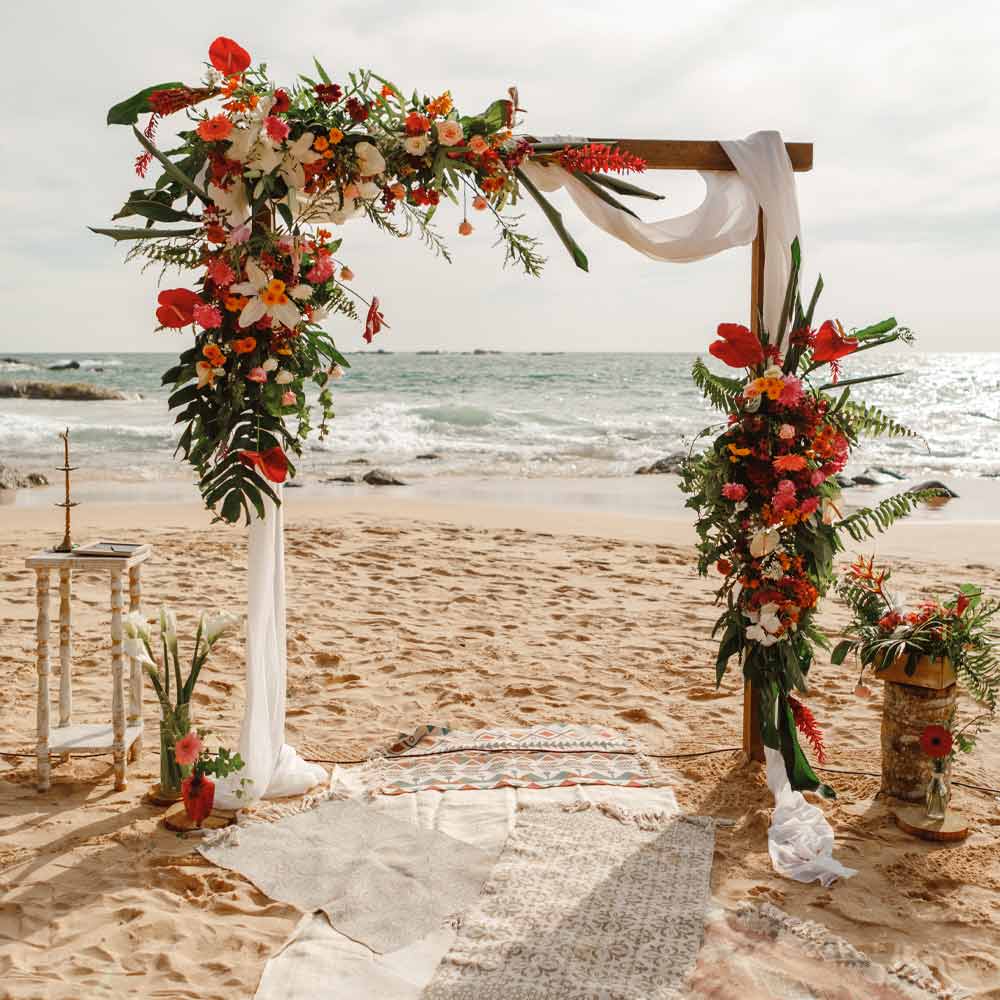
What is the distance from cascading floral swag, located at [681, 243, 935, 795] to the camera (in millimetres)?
3648

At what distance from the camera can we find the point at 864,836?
354cm

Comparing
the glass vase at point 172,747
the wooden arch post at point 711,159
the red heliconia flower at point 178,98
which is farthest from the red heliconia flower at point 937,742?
the red heliconia flower at point 178,98

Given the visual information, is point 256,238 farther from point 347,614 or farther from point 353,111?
point 347,614

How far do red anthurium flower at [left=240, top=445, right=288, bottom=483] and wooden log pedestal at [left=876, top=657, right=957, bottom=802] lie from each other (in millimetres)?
2299

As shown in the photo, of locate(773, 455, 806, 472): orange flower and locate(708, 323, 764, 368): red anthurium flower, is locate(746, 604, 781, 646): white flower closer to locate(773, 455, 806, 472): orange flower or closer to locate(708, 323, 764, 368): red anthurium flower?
locate(773, 455, 806, 472): orange flower

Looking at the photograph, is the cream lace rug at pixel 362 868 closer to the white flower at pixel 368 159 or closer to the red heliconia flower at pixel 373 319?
the red heliconia flower at pixel 373 319

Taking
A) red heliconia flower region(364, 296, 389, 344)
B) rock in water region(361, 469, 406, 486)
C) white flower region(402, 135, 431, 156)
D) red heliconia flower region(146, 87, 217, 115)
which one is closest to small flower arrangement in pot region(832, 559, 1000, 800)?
red heliconia flower region(364, 296, 389, 344)

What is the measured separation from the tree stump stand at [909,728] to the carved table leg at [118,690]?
294 cm

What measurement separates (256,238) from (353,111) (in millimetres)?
559

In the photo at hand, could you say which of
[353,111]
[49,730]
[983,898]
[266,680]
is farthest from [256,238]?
[983,898]

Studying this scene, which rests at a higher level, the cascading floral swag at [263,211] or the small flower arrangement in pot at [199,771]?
the cascading floral swag at [263,211]

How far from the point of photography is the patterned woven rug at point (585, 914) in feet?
8.64

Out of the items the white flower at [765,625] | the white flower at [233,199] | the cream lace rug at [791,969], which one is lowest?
the cream lace rug at [791,969]

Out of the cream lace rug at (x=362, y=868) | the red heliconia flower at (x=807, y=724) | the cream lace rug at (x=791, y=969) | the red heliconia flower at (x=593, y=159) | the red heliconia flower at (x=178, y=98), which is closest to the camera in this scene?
the cream lace rug at (x=791, y=969)
